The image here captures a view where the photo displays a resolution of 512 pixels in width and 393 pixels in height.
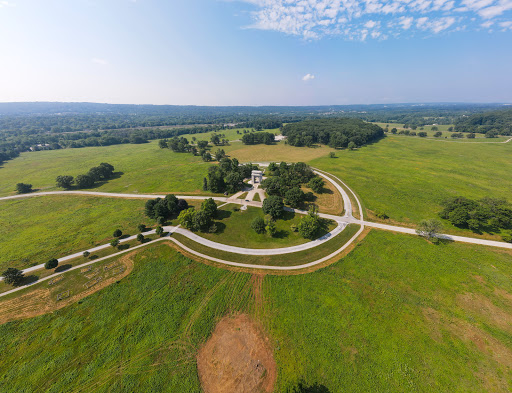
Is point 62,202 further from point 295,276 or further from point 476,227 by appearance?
point 476,227

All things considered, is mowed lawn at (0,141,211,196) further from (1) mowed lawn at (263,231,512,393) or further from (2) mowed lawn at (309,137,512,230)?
(2) mowed lawn at (309,137,512,230)

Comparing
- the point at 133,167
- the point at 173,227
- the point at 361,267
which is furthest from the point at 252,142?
the point at 361,267

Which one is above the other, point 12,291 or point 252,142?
point 252,142

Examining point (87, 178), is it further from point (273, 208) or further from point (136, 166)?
point (273, 208)

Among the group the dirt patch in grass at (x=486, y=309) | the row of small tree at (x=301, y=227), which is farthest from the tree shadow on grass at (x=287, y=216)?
the dirt patch in grass at (x=486, y=309)

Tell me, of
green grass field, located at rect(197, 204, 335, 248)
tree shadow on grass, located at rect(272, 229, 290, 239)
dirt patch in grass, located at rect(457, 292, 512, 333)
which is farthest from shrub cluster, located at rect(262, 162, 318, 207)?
dirt patch in grass, located at rect(457, 292, 512, 333)
